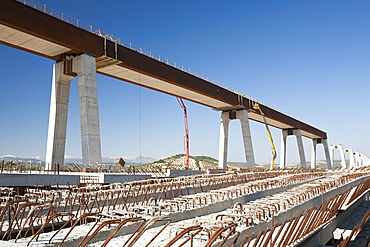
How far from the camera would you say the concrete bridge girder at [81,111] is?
27875mm

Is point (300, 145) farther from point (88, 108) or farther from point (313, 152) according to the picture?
point (88, 108)

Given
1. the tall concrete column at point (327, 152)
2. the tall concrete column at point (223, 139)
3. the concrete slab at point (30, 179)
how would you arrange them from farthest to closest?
the tall concrete column at point (327, 152) < the tall concrete column at point (223, 139) < the concrete slab at point (30, 179)

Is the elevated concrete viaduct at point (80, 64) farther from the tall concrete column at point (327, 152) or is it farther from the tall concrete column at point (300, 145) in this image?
the tall concrete column at point (327, 152)

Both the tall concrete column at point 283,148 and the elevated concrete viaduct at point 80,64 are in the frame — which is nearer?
the elevated concrete viaduct at point 80,64

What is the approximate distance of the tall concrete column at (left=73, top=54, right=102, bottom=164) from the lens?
90.7ft

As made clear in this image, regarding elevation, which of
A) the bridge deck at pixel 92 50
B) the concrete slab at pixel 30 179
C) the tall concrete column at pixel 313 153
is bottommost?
the concrete slab at pixel 30 179

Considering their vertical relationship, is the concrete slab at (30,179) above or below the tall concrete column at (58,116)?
below

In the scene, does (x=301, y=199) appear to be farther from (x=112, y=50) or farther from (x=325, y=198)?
(x=112, y=50)

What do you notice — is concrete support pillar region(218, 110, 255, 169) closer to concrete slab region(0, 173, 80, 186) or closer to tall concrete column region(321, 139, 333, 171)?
concrete slab region(0, 173, 80, 186)

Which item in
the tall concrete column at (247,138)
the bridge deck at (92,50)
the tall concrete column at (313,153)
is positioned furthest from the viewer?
the tall concrete column at (313,153)

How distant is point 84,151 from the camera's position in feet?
90.8

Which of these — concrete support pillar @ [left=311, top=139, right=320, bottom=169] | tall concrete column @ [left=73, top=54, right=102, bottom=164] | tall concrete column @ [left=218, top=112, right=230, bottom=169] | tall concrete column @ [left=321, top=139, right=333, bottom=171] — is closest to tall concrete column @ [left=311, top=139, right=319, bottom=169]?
concrete support pillar @ [left=311, top=139, right=320, bottom=169]

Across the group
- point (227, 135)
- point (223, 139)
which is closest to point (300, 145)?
point (227, 135)

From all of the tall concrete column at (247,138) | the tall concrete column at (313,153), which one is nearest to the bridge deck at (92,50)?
the tall concrete column at (247,138)
